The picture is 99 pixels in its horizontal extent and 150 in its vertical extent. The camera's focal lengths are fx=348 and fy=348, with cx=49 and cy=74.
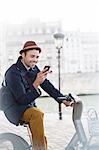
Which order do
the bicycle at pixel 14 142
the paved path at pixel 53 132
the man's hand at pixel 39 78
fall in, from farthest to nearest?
the paved path at pixel 53 132 < the bicycle at pixel 14 142 < the man's hand at pixel 39 78

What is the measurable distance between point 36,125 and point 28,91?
0.19 m

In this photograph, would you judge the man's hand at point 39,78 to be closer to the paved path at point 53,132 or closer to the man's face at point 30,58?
the man's face at point 30,58

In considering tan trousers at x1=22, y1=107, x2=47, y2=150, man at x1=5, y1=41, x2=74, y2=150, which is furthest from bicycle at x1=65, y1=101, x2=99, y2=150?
tan trousers at x1=22, y1=107, x2=47, y2=150

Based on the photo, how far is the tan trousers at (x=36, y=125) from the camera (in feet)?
6.08

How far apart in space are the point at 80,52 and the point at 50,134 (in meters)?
0.74

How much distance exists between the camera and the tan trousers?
6.08 feet

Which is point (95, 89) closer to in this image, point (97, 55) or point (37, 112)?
point (97, 55)

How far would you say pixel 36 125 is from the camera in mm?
1852

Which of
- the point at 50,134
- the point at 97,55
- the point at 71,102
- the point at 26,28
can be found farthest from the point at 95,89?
the point at 71,102

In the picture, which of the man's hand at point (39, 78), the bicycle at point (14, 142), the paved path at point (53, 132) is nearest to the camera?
the man's hand at point (39, 78)

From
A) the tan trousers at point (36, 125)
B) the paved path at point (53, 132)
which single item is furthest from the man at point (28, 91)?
the paved path at point (53, 132)

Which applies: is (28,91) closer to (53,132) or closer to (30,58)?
(30,58)

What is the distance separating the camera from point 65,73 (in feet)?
9.52

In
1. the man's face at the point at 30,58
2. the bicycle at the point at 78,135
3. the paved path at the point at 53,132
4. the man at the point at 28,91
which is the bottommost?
the paved path at the point at 53,132
